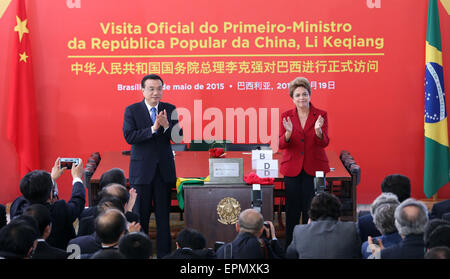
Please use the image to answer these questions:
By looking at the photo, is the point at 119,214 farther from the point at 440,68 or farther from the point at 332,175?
the point at 440,68

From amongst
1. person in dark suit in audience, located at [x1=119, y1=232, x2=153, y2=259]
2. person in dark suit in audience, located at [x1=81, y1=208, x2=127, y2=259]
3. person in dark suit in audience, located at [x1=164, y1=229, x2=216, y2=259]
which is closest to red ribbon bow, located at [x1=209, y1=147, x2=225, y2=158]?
person in dark suit in audience, located at [x1=164, y1=229, x2=216, y2=259]

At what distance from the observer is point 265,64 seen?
24.1 ft

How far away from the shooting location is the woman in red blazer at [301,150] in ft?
16.3

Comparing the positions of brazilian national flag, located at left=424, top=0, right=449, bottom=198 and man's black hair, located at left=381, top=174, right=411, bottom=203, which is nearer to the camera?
man's black hair, located at left=381, top=174, right=411, bottom=203

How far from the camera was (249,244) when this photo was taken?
3.60 m

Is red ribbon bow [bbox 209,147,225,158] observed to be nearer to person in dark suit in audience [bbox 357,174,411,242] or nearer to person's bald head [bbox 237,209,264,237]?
person in dark suit in audience [bbox 357,174,411,242]

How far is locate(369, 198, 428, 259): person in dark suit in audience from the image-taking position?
3352mm

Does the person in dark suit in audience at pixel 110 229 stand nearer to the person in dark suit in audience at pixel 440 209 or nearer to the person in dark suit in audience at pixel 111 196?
the person in dark suit in audience at pixel 111 196

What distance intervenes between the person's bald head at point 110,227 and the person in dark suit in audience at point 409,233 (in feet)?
4.43

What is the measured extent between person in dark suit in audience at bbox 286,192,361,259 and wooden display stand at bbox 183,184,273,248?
1348 millimetres

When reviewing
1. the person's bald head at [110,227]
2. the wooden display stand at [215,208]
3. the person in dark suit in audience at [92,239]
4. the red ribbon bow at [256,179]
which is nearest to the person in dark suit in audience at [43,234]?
the person in dark suit in audience at [92,239]

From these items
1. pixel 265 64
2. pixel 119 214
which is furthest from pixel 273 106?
pixel 119 214
